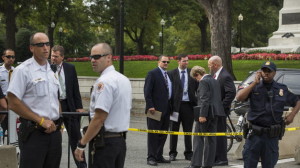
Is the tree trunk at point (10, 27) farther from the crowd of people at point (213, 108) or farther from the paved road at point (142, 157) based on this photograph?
the crowd of people at point (213, 108)

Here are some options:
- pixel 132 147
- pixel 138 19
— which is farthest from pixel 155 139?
pixel 138 19

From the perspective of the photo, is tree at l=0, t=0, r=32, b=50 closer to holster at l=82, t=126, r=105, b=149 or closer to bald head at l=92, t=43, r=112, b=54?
bald head at l=92, t=43, r=112, b=54

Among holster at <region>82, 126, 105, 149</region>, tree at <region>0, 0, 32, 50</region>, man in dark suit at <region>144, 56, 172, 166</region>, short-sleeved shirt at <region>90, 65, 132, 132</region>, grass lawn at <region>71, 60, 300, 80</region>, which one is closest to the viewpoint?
short-sleeved shirt at <region>90, 65, 132, 132</region>

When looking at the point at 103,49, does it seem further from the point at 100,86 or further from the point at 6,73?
the point at 6,73

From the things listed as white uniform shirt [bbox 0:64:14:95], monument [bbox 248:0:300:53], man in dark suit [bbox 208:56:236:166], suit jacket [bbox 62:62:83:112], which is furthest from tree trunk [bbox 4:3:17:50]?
suit jacket [bbox 62:62:83:112]

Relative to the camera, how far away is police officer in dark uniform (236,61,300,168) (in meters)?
7.59

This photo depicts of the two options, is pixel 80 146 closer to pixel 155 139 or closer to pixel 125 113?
pixel 125 113

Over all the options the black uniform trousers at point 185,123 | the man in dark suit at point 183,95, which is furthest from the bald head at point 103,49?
the black uniform trousers at point 185,123

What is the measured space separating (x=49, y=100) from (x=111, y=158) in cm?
97

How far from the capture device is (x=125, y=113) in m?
5.86

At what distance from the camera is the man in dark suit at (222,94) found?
10.7m

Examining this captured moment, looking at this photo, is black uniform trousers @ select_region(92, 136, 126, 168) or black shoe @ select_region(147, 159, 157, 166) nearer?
black uniform trousers @ select_region(92, 136, 126, 168)

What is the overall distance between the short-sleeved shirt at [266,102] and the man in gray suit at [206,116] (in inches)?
92.9

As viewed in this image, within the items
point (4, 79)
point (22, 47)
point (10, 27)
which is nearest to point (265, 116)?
point (4, 79)
